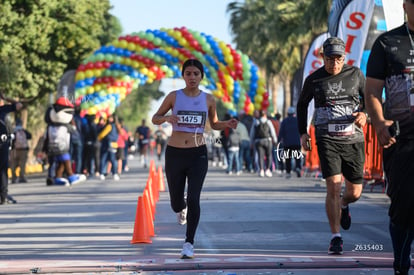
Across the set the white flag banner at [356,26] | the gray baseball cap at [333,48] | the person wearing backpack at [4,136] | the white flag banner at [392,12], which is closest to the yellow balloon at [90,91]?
the person wearing backpack at [4,136]

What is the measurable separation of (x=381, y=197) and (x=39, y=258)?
371 inches

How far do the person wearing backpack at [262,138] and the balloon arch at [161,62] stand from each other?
3.71 m

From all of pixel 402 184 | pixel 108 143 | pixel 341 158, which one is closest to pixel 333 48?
pixel 341 158

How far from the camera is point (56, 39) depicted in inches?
1607

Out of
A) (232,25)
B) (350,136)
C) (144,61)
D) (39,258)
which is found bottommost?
(39,258)

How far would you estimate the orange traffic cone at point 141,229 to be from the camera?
34.3 feet

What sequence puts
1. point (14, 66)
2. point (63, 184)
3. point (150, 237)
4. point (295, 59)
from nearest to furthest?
point (150, 237) → point (63, 184) → point (14, 66) → point (295, 59)

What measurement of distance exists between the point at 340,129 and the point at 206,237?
7.85 ft

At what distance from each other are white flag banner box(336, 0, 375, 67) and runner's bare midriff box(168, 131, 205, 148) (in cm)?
791

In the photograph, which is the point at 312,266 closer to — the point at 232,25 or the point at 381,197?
the point at 381,197

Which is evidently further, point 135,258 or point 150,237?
point 150,237

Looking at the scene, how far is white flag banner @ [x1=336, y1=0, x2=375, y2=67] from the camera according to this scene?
1681 cm

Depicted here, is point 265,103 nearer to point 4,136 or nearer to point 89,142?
point 89,142

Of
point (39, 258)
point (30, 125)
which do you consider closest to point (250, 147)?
point (39, 258)
